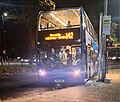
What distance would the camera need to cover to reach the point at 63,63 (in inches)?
720

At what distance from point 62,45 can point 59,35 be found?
2.00 ft

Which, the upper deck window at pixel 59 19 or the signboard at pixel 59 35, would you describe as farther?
the upper deck window at pixel 59 19

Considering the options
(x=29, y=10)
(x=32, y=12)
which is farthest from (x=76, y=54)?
(x=29, y=10)

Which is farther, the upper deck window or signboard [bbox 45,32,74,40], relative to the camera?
the upper deck window

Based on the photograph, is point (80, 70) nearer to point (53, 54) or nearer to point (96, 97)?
point (53, 54)

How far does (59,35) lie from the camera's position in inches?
704

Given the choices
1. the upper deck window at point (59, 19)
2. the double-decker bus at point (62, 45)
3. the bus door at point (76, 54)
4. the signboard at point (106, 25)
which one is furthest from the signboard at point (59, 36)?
the signboard at point (106, 25)

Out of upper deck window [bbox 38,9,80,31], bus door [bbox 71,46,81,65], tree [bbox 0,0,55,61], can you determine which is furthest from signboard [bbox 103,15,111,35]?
tree [bbox 0,0,55,61]

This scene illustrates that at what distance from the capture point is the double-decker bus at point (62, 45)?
57.7 feet

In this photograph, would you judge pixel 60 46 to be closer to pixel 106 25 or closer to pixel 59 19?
pixel 59 19

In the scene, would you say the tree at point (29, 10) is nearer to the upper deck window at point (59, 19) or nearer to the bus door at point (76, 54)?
the upper deck window at point (59, 19)

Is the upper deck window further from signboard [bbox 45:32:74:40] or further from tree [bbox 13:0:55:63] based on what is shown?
tree [bbox 13:0:55:63]

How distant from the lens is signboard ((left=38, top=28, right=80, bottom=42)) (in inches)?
689

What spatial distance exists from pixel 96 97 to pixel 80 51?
5.61 metres
